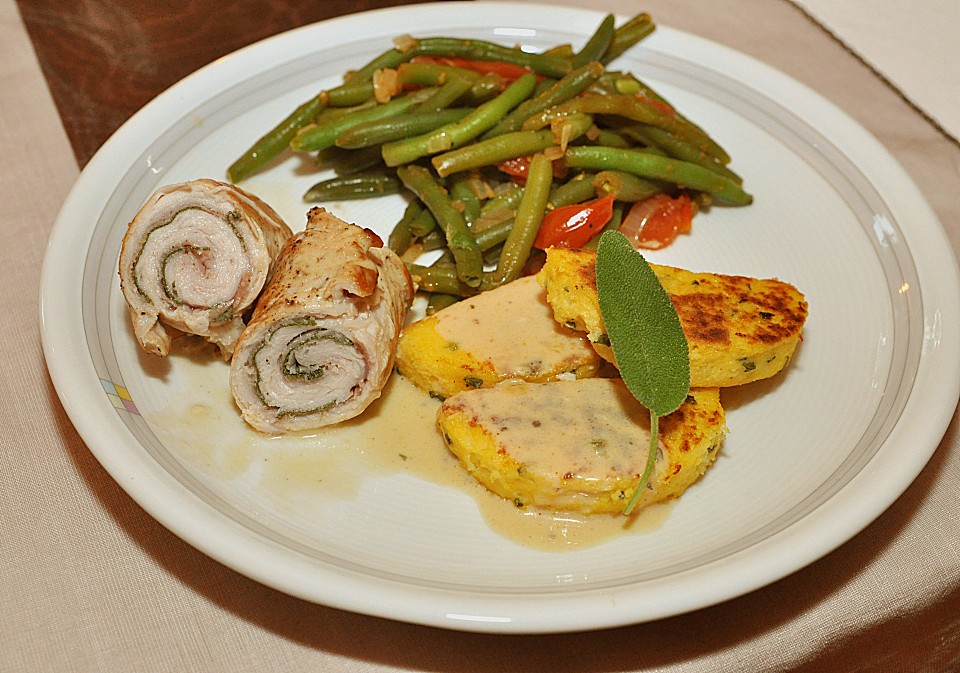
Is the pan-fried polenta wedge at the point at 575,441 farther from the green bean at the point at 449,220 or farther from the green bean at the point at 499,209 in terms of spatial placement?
the green bean at the point at 499,209

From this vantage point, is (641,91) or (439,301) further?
(641,91)

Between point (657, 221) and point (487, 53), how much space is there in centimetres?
100

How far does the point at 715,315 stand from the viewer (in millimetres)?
2594

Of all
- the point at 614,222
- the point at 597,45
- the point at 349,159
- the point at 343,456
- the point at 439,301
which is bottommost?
the point at 343,456

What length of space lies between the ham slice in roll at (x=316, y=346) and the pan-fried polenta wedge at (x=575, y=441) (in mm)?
285

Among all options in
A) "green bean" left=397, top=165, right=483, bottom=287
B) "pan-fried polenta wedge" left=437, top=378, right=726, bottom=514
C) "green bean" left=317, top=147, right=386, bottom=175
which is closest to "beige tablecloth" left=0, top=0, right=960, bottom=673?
"pan-fried polenta wedge" left=437, top=378, right=726, bottom=514

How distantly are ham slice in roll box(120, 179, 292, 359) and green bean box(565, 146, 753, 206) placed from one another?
1.23 metres

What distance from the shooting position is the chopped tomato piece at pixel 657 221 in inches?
131

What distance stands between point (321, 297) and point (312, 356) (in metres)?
0.19

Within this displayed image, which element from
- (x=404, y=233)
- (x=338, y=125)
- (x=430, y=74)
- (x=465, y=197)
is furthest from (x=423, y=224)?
(x=430, y=74)

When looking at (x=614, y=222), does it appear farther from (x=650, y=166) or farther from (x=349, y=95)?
(x=349, y=95)

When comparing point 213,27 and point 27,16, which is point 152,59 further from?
point 27,16

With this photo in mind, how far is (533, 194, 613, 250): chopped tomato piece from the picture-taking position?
3154 mm

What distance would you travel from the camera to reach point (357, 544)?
7.52ft
